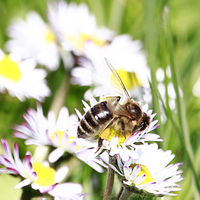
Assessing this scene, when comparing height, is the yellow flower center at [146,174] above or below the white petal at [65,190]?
above

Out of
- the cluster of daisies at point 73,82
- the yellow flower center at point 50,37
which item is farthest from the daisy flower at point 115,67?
the yellow flower center at point 50,37

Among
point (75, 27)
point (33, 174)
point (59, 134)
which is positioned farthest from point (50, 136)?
point (75, 27)

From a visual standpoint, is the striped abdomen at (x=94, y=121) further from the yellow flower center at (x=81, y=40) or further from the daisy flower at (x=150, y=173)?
the yellow flower center at (x=81, y=40)

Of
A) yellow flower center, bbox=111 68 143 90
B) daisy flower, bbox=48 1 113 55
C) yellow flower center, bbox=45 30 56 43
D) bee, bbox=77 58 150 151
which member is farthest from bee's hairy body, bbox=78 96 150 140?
yellow flower center, bbox=45 30 56 43

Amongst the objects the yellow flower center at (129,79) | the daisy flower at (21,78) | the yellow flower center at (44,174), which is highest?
the yellow flower center at (129,79)

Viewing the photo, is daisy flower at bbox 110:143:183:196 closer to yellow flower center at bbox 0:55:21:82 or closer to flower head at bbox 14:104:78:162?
flower head at bbox 14:104:78:162

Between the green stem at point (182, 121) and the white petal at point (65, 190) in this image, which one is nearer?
the white petal at point (65, 190)

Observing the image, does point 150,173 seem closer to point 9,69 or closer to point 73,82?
point 73,82
